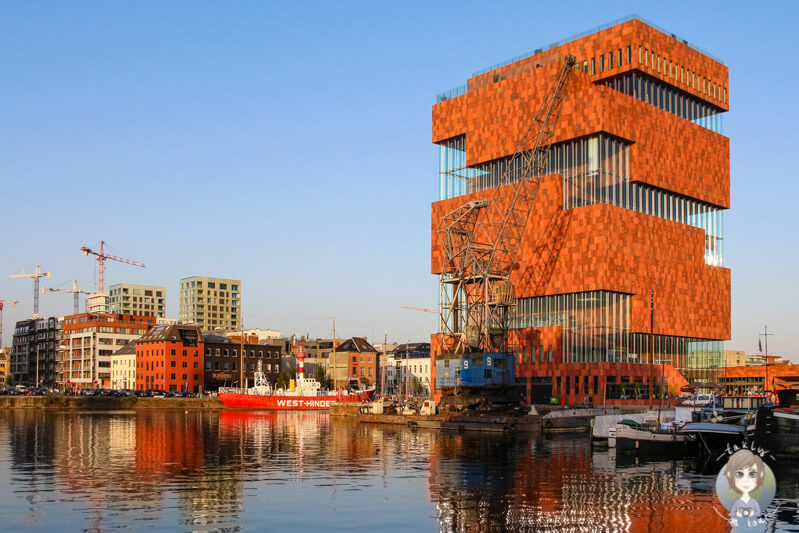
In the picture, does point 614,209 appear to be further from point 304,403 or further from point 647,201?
point 304,403

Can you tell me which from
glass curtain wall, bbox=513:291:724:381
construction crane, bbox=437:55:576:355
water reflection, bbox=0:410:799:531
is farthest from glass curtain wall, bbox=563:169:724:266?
water reflection, bbox=0:410:799:531

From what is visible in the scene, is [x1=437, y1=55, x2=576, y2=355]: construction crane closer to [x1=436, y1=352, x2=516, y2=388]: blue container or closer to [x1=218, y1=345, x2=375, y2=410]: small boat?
[x1=436, y1=352, x2=516, y2=388]: blue container

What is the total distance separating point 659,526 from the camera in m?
36.7

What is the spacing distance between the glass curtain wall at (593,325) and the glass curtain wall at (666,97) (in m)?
35.7

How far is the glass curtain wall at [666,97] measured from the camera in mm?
149375

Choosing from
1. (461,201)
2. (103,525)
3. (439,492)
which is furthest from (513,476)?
(461,201)

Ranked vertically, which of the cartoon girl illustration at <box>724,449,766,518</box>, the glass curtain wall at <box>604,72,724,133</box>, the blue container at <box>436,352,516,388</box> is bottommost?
the blue container at <box>436,352,516,388</box>

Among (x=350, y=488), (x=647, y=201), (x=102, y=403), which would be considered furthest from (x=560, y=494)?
(x=102, y=403)

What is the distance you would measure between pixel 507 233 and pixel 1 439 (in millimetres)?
84440

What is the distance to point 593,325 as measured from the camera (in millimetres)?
141750

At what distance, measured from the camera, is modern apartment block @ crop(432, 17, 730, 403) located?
5571 inches

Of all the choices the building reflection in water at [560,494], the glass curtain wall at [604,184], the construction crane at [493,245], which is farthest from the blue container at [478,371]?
the building reflection in water at [560,494]

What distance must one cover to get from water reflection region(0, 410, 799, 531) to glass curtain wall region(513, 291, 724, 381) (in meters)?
61.1

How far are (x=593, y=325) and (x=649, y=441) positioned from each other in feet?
242
